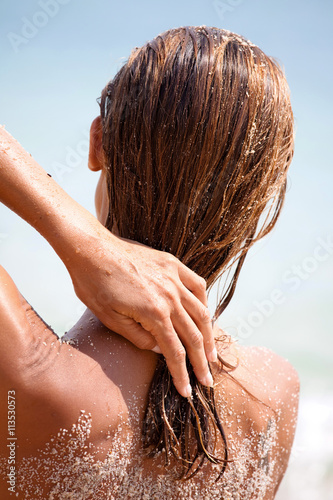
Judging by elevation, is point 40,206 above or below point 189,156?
below

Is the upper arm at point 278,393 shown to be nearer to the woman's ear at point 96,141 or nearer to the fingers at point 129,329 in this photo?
the fingers at point 129,329

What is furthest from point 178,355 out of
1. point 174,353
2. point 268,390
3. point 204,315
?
point 268,390

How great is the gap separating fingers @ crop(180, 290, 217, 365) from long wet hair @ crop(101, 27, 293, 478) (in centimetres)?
10

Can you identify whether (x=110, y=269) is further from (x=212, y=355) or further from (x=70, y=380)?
(x=212, y=355)

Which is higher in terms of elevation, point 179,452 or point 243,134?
point 243,134

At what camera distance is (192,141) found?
1347 millimetres

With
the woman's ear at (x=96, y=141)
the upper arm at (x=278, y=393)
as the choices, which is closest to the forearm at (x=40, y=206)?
the woman's ear at (x=96, y=141)

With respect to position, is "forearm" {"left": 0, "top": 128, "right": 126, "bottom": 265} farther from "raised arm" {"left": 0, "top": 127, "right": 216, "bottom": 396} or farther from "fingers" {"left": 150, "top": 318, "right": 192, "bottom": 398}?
"fingers" {"left": 150, "top": 318, "right": 192, "bottom": 398}

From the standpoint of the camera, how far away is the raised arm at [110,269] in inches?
47.4

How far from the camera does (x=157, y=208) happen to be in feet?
4.57

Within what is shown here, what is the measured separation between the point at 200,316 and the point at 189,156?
40 centimetres

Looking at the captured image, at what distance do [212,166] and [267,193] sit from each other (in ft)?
0.74

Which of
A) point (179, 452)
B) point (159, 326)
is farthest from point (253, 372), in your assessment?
point (159, 326)

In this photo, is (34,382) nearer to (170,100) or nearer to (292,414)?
(170,100)
